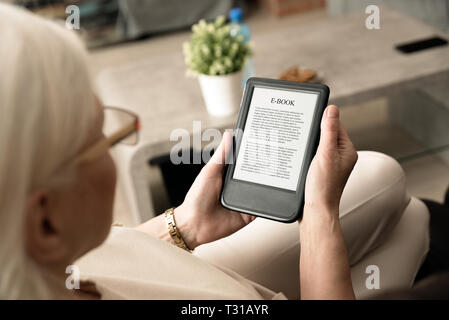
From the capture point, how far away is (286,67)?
187 cm

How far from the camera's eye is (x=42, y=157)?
53 centimetres

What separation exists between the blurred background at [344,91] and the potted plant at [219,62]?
62 millimetres

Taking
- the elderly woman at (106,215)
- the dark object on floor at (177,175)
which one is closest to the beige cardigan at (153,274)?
the elderly woman at (106,215)

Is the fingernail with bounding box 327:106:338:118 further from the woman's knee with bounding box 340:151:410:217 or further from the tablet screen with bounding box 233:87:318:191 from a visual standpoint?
the woman's knee with bounding box 340:151:410:217

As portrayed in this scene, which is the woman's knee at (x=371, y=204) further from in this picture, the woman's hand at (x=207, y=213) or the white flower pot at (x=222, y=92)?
the white flower pot at (x=222, y=92)

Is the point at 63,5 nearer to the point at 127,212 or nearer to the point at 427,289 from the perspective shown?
the point at 127,212

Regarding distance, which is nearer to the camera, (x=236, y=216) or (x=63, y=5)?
(x=236, y=216)

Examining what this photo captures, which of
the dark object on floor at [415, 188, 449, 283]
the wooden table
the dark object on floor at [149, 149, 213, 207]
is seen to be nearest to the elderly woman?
the dark object on floor at [415, 188, 449, 283]

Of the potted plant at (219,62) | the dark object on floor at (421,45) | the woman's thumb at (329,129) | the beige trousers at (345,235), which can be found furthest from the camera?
Result: the dark object on floor at (421,45)

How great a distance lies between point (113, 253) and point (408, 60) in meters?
1.27

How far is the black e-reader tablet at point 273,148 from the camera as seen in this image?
894 millimetres

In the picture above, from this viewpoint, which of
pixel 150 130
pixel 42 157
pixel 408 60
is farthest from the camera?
pixel 408 60

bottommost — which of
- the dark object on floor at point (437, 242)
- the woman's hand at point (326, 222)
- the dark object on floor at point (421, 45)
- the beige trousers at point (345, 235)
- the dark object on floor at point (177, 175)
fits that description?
the dark object on floor at point (177, 175)

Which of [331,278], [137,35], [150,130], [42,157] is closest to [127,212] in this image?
[150,130]
